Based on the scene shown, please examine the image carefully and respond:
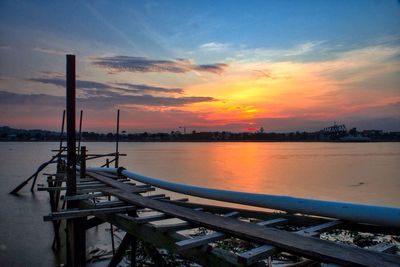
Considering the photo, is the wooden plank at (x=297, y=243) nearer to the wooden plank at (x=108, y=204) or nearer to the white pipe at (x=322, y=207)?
the white pipe at (x=322, y=207)

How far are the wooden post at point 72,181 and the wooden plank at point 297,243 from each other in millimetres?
3320

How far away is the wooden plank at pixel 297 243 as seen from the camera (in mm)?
3215

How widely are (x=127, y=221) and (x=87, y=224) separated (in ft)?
9.07

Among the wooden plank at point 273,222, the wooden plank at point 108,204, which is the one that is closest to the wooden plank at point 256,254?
the wooden plank at point 273,222

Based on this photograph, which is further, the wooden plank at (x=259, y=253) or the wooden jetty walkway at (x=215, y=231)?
the wooden jetty walkway at (x=215, y=231)

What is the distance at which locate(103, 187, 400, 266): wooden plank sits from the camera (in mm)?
3215

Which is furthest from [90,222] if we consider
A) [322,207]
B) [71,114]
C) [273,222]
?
[322,207]

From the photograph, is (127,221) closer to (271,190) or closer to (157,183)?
(157,183)

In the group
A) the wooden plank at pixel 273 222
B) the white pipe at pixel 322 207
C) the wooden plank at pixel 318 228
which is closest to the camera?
the wooden plank at pixel 318 228

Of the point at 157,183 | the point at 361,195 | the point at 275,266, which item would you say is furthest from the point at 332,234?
the point at 361,195

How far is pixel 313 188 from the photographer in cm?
3509

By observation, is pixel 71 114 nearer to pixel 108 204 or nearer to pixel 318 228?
pixel 108 204

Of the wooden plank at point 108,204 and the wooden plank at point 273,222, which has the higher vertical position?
the wooden plank at point 273,222

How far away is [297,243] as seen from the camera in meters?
3.68
